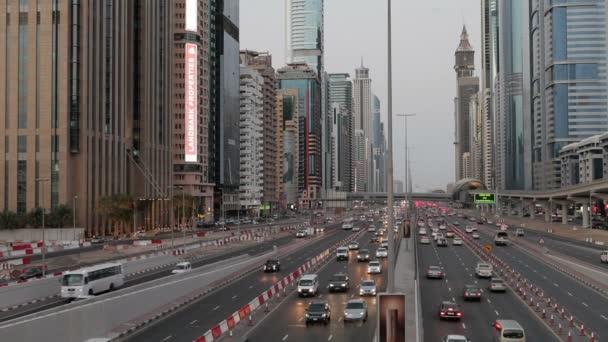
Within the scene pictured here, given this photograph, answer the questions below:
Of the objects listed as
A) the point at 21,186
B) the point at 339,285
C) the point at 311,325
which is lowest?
the point at 311,325

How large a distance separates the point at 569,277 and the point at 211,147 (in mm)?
138515

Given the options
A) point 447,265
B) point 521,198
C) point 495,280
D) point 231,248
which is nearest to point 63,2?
point 231,248

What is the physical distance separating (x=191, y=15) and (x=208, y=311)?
129 metres

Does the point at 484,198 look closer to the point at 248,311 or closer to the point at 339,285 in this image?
the point at 339,285

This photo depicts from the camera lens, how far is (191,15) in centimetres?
15375

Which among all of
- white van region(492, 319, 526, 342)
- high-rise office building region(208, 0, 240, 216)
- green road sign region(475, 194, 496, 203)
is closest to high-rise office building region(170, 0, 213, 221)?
high-rise office building region(208, 0, 240, 216)

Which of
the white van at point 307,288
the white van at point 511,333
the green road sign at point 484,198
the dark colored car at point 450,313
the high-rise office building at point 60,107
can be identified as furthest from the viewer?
the green road sign at point 484,198

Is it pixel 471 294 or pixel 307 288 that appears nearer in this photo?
pixel 471 294

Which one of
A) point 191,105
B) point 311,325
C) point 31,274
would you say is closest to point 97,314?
point 311,325

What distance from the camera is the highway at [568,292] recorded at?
107 feet

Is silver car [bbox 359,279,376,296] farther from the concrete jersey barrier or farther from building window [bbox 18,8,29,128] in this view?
building window [bbox 18,8,29,128]

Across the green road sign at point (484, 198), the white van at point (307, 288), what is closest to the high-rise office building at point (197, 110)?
the green road sign at point (484, 198)

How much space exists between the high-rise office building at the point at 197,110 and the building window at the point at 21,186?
5289cm

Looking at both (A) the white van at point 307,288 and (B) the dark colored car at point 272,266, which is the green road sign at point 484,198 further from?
(A) the white van at point 307,288
